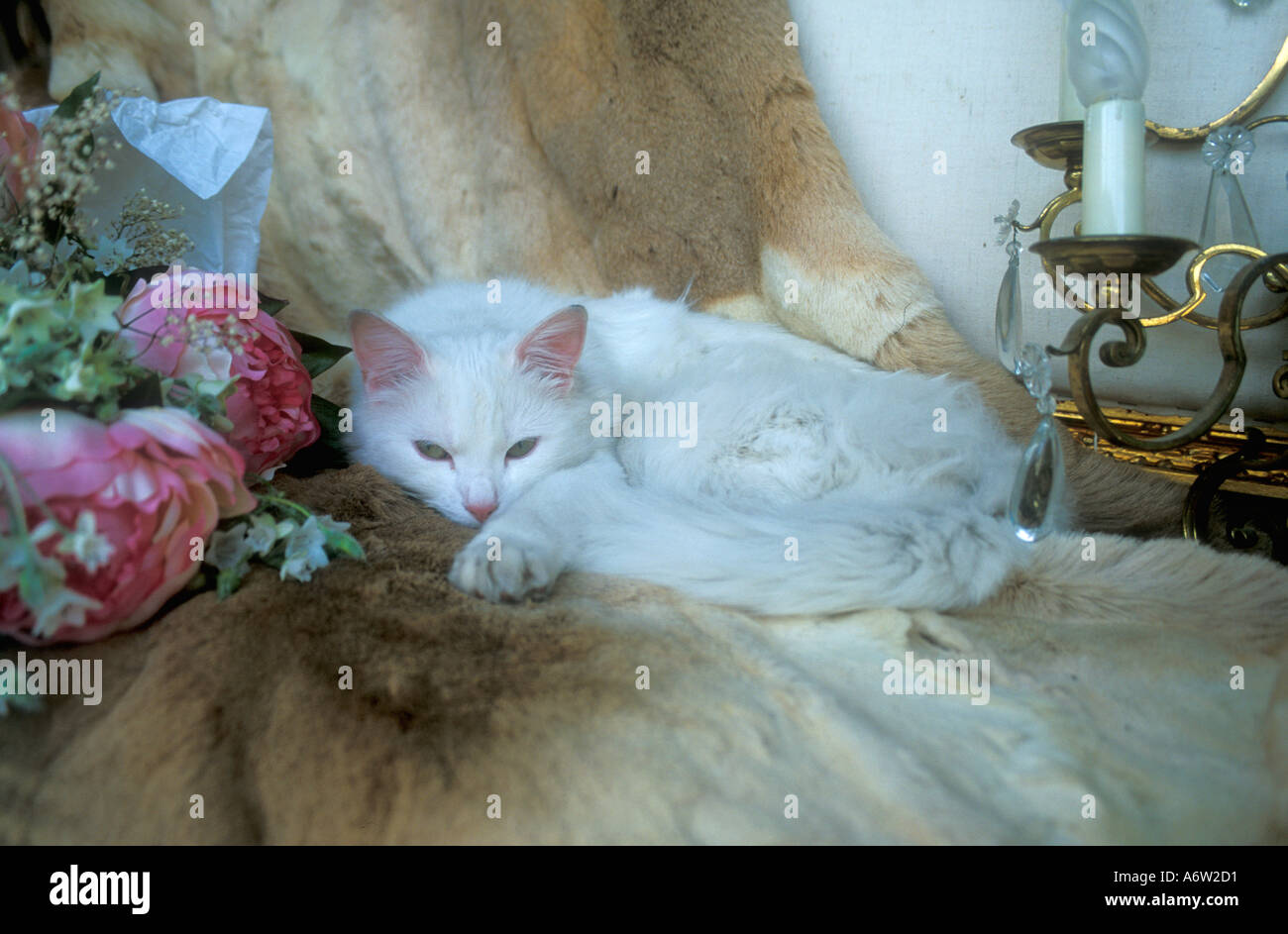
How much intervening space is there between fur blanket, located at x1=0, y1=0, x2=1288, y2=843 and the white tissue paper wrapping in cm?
47

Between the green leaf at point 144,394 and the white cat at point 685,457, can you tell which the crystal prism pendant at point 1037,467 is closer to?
the white cat at point 685,457

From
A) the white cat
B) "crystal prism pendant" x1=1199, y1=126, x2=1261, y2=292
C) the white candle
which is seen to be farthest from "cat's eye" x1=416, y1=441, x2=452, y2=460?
"crystal prism pendant" x1=1199, y1=126, x2=1261, y2=292

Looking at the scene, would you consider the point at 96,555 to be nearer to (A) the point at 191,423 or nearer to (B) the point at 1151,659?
(A) the point at 191,423

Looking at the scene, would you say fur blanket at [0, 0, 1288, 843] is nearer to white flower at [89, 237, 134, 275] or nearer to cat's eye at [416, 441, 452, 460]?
cat's eye at [416, 441, 452, 460]

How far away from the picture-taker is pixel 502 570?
833mm

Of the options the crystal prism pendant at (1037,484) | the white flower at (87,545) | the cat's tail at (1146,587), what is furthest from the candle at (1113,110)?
the white flower at (87,545)

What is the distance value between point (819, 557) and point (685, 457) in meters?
0.31

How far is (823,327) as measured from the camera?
1337 millimetres

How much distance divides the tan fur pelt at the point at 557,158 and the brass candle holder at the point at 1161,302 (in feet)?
0.38

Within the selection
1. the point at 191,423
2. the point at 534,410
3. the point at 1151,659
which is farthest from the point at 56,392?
the point at 1151,659

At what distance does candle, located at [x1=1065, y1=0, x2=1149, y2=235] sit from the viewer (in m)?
0.86

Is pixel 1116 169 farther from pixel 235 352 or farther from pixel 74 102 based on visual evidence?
pixel 74 102

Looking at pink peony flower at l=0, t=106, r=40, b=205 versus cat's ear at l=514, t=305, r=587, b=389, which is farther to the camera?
cat's ear at l=514, t=305, r=587, b=389

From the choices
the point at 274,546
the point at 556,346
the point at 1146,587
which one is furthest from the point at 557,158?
the point at 1146,587
